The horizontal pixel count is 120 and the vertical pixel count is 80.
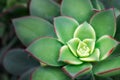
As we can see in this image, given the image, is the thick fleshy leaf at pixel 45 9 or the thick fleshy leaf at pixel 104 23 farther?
the thick fleshy leaf at pixel 45 9

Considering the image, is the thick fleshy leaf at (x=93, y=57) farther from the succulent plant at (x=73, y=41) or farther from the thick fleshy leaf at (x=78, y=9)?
the thick fleshy leaf at (x=78, y=9)

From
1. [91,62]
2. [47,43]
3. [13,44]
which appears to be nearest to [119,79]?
[91,62]

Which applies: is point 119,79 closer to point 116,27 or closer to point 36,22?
point 116,27

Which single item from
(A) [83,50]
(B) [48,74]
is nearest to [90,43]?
(A) [83,50]

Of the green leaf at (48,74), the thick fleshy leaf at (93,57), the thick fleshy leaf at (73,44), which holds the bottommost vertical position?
the green leaf at (48,74)

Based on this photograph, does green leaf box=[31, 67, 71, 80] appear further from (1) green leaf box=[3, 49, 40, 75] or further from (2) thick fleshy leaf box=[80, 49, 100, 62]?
(1) green leaf box=[3, 49, 40, 75]

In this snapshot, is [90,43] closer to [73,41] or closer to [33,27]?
[73,41]

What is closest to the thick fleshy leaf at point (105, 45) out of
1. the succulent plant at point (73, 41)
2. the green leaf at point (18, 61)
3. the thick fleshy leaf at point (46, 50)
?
the succulent plant at point (73, 41)
